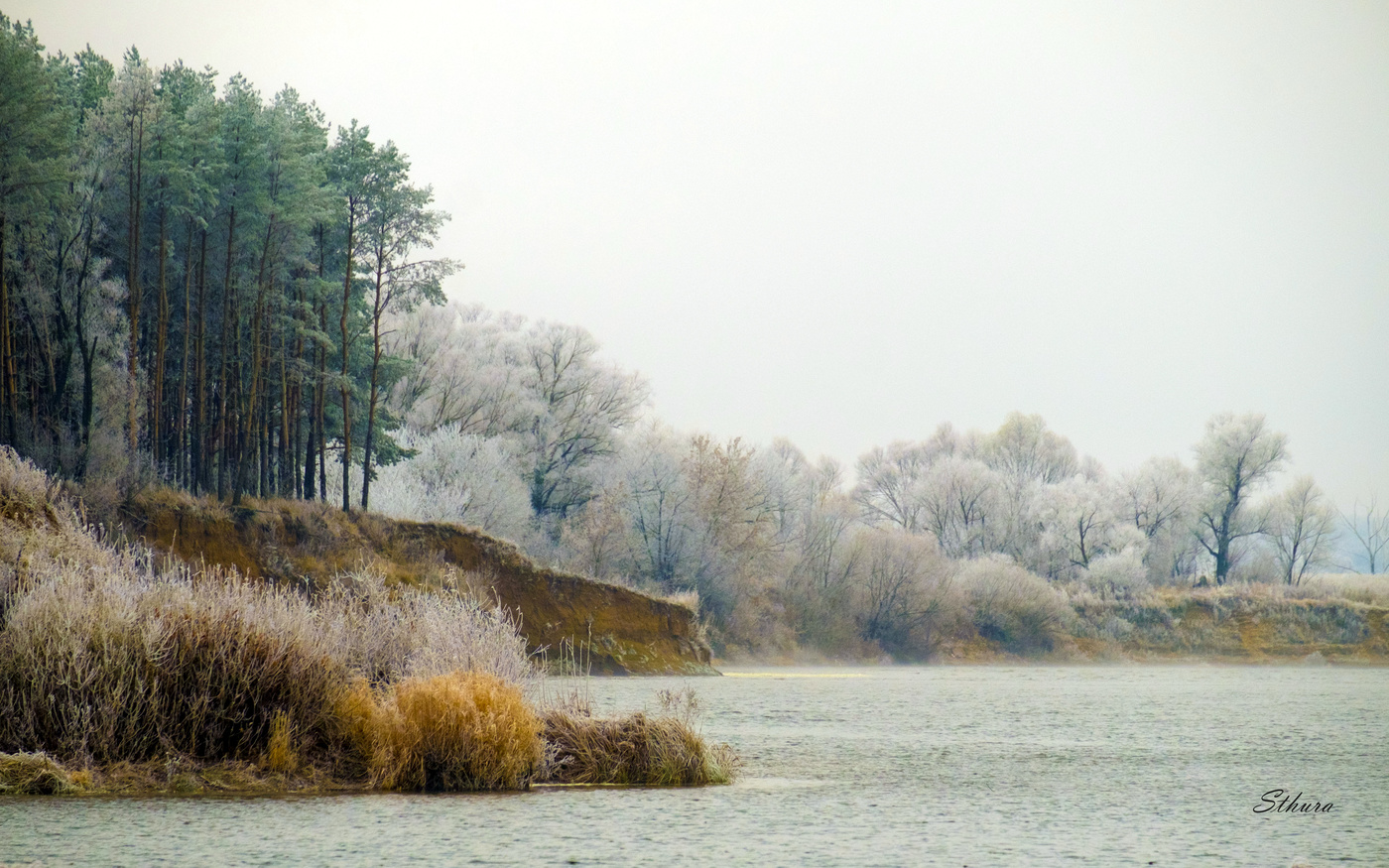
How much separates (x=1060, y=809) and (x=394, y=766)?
7541 mm

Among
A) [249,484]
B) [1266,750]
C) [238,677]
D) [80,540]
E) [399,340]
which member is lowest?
[1266,750]

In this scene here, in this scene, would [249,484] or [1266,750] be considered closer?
[1266,750]

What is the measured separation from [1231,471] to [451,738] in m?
94.1

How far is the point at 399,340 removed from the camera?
7394 cm

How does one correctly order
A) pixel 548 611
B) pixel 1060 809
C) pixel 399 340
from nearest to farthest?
pixel 1060 809 → pixel 548 611 → pixel 399 340

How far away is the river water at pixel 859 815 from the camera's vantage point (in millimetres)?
10789

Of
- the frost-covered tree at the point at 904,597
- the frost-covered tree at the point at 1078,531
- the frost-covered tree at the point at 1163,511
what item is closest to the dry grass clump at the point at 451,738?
the frost-covered tree at the point at 904,597

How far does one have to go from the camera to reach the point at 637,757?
53.2ft

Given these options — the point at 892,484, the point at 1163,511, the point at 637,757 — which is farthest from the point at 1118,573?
the point at 637,757

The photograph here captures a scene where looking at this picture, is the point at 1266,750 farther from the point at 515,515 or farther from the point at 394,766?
the point at 515,515

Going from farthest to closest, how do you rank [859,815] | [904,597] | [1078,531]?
1. [1078,531]
2. [904,597]
3. [859,815]

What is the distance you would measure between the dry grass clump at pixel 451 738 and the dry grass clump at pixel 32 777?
10.7ft

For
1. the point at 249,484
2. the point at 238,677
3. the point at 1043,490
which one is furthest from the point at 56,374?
the point at 1043,490

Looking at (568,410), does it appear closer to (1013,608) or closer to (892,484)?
(1013,608)
